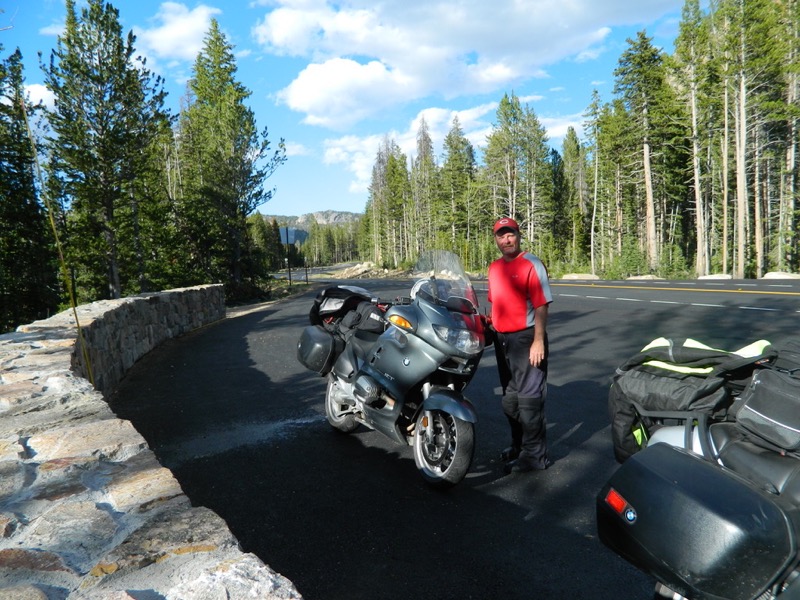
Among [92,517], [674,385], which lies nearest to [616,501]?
[674,385]

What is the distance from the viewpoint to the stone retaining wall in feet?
5.25

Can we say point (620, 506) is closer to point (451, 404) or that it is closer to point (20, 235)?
point (451, 404)

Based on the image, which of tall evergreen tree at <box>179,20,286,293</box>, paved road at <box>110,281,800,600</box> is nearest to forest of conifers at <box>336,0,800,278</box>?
tall evergreen tree at <box>179,20,286,293</box>

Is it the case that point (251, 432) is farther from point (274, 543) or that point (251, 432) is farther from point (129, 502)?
point (129, 502)

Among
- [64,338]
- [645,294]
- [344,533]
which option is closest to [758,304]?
[645,294]

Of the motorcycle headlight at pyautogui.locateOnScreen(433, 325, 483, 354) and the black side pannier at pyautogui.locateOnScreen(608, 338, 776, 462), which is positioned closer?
the black side pannier at pyautogui.locateOnScreen(608, 338, 776, 462)

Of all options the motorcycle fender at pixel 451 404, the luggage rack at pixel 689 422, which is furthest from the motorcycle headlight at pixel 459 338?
the luggage rack at pixel 689 422

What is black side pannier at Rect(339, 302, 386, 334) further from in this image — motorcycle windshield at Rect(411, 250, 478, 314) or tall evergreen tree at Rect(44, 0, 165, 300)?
tall evergreen tree at Rect(44, 0, 165, 300)

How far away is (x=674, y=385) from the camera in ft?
7.61

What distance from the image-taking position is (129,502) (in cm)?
224

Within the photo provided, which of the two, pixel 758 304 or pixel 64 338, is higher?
pixel 64 338

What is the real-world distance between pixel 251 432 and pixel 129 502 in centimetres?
311

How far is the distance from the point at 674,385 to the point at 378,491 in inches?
93.0

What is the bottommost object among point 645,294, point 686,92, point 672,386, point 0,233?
point 645,294
